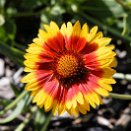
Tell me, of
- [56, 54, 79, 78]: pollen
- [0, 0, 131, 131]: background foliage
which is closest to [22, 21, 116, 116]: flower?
[56, 54, 79, 78]: pollen

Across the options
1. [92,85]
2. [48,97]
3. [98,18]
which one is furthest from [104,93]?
[98,18]

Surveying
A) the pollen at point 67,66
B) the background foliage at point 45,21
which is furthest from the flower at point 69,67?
the background foliage at point 45,21

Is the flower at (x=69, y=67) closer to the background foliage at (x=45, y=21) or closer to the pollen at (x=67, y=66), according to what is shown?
the pollen at (x=67, y=66)

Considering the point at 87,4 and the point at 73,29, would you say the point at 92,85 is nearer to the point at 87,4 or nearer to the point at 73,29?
the point at 73,29

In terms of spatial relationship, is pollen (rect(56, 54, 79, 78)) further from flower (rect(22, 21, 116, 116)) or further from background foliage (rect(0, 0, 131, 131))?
background foliage (rect(0, 0, 131, 131))

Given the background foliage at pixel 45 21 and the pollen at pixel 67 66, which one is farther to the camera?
the background foliage at pixel 45 21
